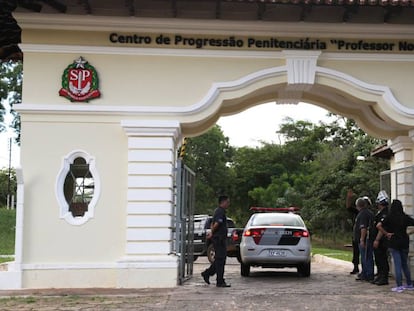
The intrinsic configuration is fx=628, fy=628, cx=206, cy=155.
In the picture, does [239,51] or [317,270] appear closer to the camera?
[239,51]

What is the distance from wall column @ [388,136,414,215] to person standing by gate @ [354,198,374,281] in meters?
1.03

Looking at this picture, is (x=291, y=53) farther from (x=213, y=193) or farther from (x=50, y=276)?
(x=213, y=193)

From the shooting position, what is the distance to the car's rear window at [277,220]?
14.7m

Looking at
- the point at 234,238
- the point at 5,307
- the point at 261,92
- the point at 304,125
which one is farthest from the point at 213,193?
the point at 5,307

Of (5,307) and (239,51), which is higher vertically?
(239,51)

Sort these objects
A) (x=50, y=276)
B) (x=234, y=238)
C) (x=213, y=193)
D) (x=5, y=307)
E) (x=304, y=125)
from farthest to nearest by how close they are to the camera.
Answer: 1. (x=304, y=125)
2. (x=213, y=193)
3. (x=234, y=238)
4. (x=50, y=276)
5. (x=5, y=307)

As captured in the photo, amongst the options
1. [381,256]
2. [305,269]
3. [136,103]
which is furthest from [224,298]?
[305,269]

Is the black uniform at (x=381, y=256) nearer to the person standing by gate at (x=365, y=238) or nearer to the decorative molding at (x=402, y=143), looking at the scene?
the person standing by gate at (x=365, y=238)

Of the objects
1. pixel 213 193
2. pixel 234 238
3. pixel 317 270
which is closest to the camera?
pixel 317 270

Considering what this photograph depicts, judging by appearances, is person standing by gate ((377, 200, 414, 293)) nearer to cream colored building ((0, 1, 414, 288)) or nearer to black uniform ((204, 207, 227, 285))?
cream colored building ((0, 1, 414, 288))

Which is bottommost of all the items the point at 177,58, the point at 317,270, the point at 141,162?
the point at 317,270

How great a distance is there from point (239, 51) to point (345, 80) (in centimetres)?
218

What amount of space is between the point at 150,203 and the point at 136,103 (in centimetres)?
197

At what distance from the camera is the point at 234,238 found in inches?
749
